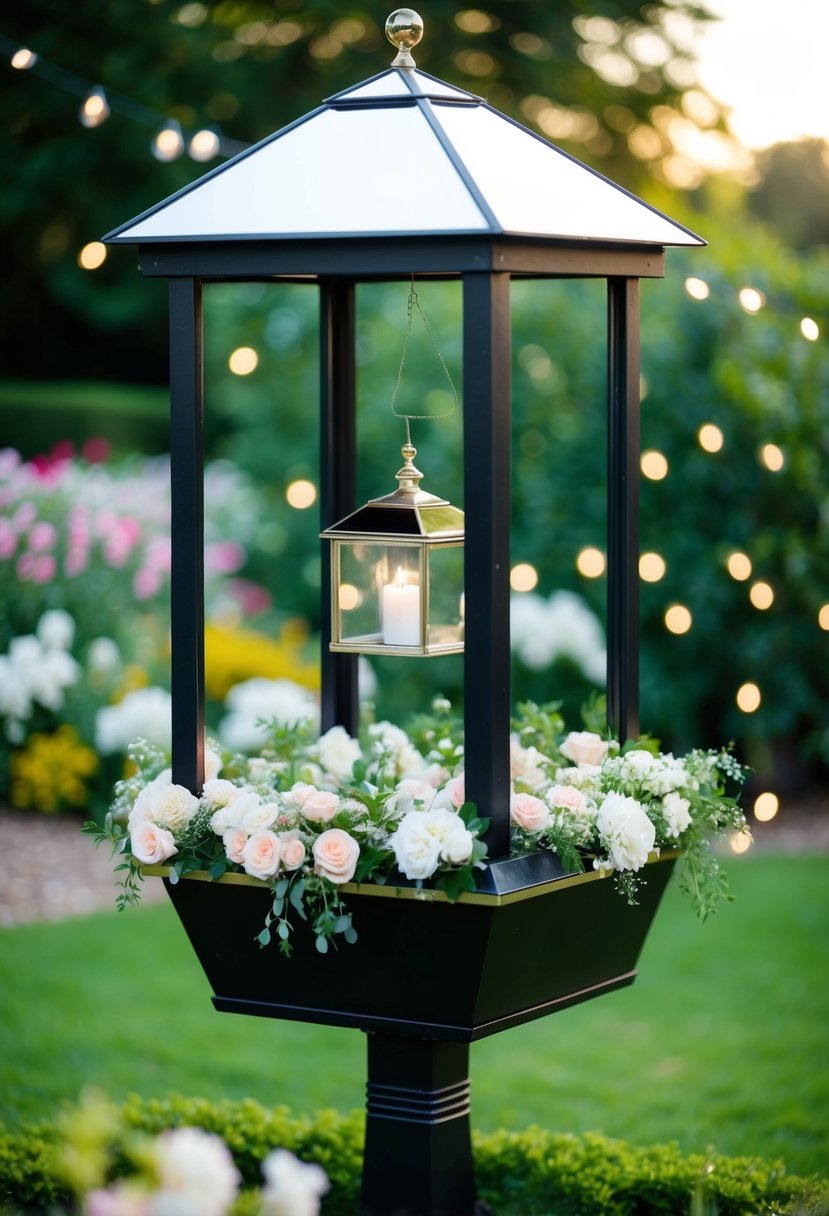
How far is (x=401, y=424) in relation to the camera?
323 inches

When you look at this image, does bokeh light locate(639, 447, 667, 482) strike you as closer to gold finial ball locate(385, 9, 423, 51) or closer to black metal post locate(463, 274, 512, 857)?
gold finial ball locate(385, 9, 423, 51)

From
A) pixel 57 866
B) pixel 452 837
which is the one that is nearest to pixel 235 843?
pixel 452 837

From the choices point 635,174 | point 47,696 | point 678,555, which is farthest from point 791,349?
point 47,696

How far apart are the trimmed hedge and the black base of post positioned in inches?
15.5

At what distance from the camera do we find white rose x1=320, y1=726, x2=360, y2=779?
3477mm

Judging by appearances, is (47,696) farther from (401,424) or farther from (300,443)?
(300,443)

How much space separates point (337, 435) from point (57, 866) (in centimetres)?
343

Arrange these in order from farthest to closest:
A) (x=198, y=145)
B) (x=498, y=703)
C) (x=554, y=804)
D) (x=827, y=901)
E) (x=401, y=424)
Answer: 1. (x=401, y=424)
2. (x=827, y=901)
3. (x=198, y=145)
4. (x=554, y=804)
5. (x=498, y=703)

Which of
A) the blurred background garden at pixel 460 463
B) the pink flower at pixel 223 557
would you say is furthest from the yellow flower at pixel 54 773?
the pink flower at pixel 223 557

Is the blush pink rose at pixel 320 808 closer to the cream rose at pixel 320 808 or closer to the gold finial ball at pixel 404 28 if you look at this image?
the cream rose at pixel 320 808

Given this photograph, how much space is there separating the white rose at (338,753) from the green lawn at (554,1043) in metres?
1.37

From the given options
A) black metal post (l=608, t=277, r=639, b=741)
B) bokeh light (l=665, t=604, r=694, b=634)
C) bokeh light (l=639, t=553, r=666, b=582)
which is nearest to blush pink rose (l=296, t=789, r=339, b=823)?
black metal post (l=608, t=277, r=639, b=741)

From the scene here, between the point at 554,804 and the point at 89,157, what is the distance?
628 cm

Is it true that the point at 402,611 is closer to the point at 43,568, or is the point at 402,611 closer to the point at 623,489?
the point at 623,489
